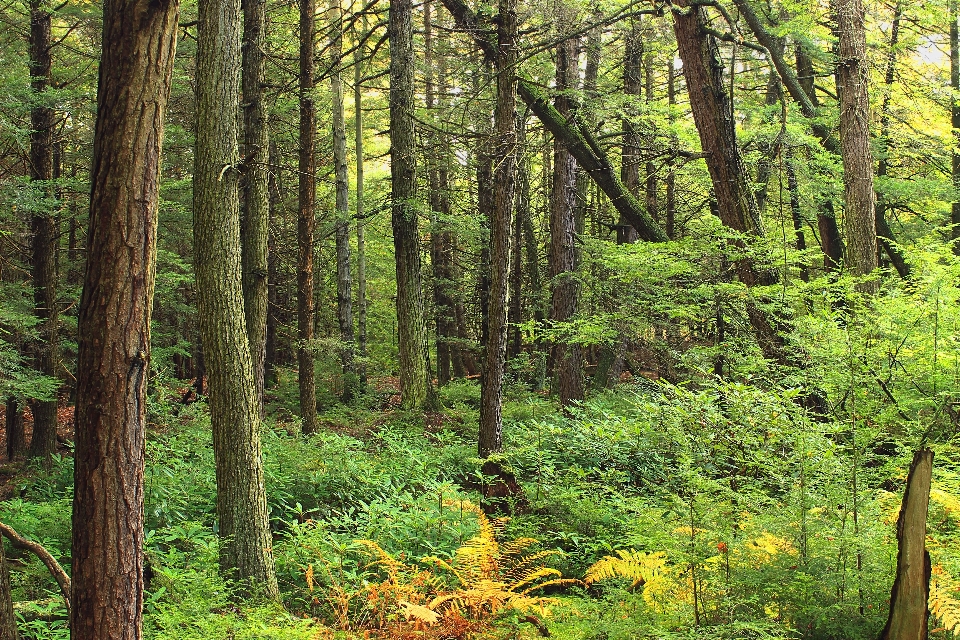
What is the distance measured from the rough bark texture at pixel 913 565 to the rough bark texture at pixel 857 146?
704 cm

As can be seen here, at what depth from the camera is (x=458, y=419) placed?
38.5 feet

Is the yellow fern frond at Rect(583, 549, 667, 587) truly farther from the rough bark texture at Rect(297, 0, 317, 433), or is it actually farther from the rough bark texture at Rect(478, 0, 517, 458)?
the rough bark texture at Rect(297, 0, 317, 433)

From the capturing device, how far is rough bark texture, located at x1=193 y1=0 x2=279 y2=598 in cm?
489

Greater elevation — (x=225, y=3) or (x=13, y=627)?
(x=225, y=3)

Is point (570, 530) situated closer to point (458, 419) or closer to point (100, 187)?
point (100, 187)

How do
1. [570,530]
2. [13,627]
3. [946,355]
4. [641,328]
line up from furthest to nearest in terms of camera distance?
[641,328] → [570,530] → [946,355] → [13,627]

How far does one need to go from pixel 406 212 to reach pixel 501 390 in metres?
5.71

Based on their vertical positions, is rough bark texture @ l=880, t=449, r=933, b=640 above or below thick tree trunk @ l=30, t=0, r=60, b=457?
below

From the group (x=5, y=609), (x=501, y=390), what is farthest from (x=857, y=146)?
(x=5, y=609)

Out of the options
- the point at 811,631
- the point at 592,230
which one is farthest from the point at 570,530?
the point at 592,230

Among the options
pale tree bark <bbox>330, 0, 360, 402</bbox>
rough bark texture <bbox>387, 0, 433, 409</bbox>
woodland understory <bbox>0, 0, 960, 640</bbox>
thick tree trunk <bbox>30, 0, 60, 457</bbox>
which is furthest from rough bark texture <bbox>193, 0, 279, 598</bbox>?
pale tree bark <bbox>330, 0, 360, 402</bbox>

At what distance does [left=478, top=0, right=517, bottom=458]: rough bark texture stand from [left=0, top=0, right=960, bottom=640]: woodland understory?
0.12ft

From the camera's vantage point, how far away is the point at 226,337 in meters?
4.94

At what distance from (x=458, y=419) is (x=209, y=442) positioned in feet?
14.3
